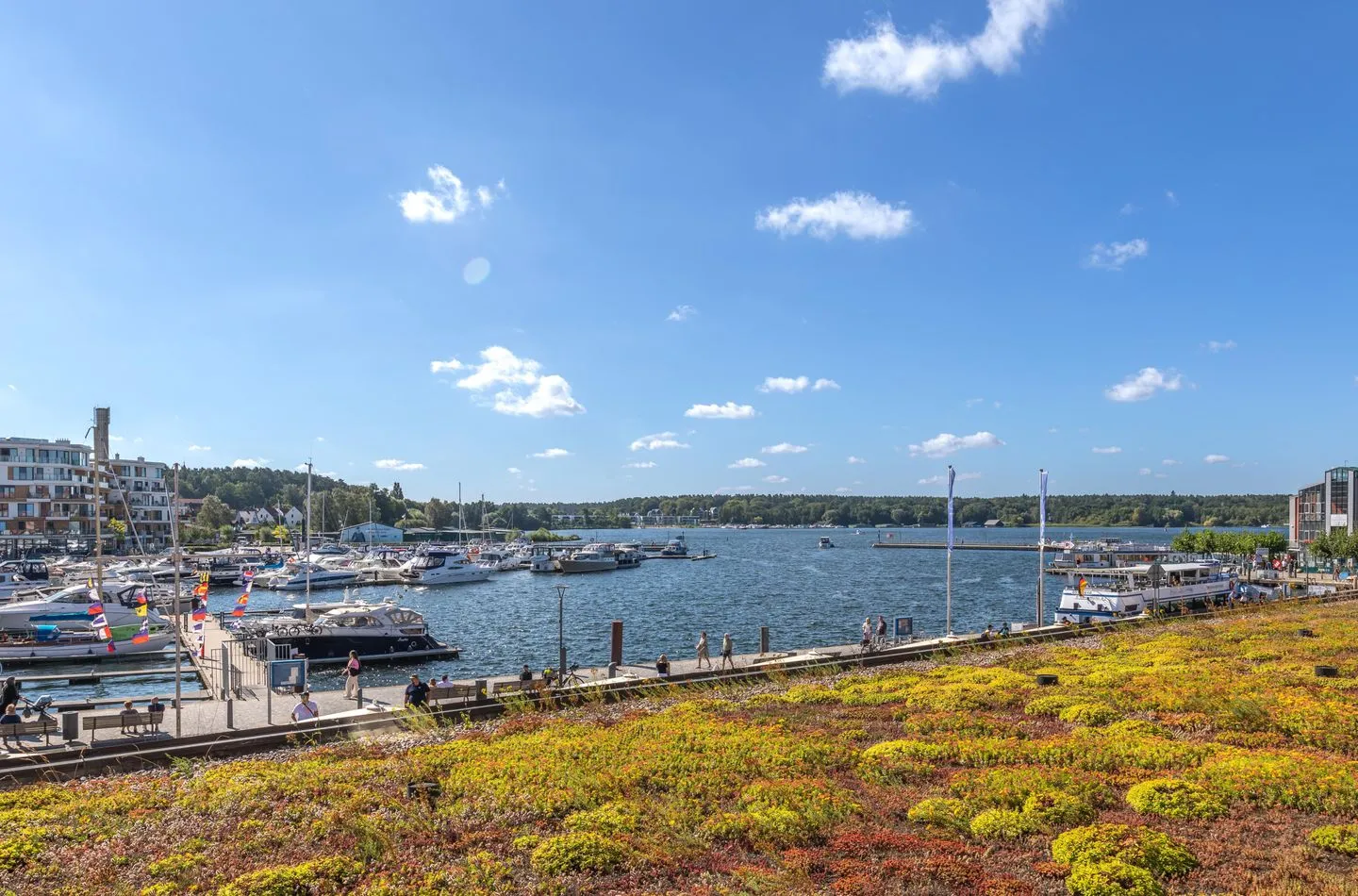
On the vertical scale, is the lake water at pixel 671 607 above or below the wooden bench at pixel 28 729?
below

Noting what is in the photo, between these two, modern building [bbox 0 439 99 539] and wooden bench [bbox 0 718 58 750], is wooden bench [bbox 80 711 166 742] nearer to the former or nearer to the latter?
wooden bench [bbox 0 718 58 750]

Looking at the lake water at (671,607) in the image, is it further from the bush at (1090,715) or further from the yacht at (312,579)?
the bush at (1090,715)

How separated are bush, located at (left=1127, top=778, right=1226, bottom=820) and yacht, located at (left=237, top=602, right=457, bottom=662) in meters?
43.4

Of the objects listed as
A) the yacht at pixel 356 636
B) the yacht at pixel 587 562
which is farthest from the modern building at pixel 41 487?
the yacht at pixel 356 636

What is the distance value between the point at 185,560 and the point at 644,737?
124 meters

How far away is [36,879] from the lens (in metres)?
11.9

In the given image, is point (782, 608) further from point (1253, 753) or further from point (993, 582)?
point (1253, 753)

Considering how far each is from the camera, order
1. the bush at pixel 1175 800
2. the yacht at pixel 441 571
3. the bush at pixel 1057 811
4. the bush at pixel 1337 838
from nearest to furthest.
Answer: the bush at pixel 1337 838, the bush at pixel 1057 811, the bush at pixel 1175 800, the yacht at pixel 441 571

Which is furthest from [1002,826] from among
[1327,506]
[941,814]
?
[1327,506]

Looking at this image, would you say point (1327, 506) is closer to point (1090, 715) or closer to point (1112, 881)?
point (1090, 715)

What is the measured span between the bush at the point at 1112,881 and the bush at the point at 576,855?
6.31m

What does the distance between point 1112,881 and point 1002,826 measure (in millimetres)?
2341

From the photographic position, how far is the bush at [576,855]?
12141 mm

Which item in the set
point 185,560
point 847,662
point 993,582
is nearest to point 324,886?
point 847,662
